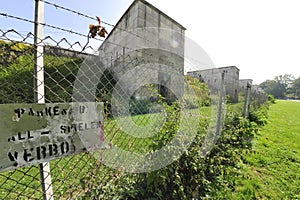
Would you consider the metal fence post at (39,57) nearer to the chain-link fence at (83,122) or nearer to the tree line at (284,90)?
the chain-link fence at (83,122)

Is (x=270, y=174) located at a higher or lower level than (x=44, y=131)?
lower

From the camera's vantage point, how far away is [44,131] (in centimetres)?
104

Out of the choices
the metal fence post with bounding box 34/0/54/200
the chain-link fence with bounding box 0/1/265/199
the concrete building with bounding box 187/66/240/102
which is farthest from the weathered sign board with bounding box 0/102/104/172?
the concrete building with bounding box 187/66/240/102

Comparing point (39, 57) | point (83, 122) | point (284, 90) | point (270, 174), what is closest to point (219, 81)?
point (270, 174)

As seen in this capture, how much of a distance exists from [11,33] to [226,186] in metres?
2.63

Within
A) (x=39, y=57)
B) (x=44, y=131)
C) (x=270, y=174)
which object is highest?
(x=39, y=57)

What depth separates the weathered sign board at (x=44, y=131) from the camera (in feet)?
3.06

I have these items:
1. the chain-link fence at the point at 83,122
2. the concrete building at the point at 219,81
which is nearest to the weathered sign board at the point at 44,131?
the chain-link fence at the point at 83,122

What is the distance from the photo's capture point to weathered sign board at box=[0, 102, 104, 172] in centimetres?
93

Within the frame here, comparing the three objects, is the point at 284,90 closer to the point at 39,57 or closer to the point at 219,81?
the point at 219,81

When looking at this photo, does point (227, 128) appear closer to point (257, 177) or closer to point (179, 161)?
point (257, 177)

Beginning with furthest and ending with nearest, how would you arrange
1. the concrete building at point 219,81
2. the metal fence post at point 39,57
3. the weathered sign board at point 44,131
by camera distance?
the concrete building at point 219,81 < the metal fence post at point 39,57 < the weathered sign board at point 44,131

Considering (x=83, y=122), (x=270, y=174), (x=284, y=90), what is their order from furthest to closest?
(x=284, y=90), (x=270, y=174), (x=83, y=122)

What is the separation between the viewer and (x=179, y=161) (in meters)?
1.76
